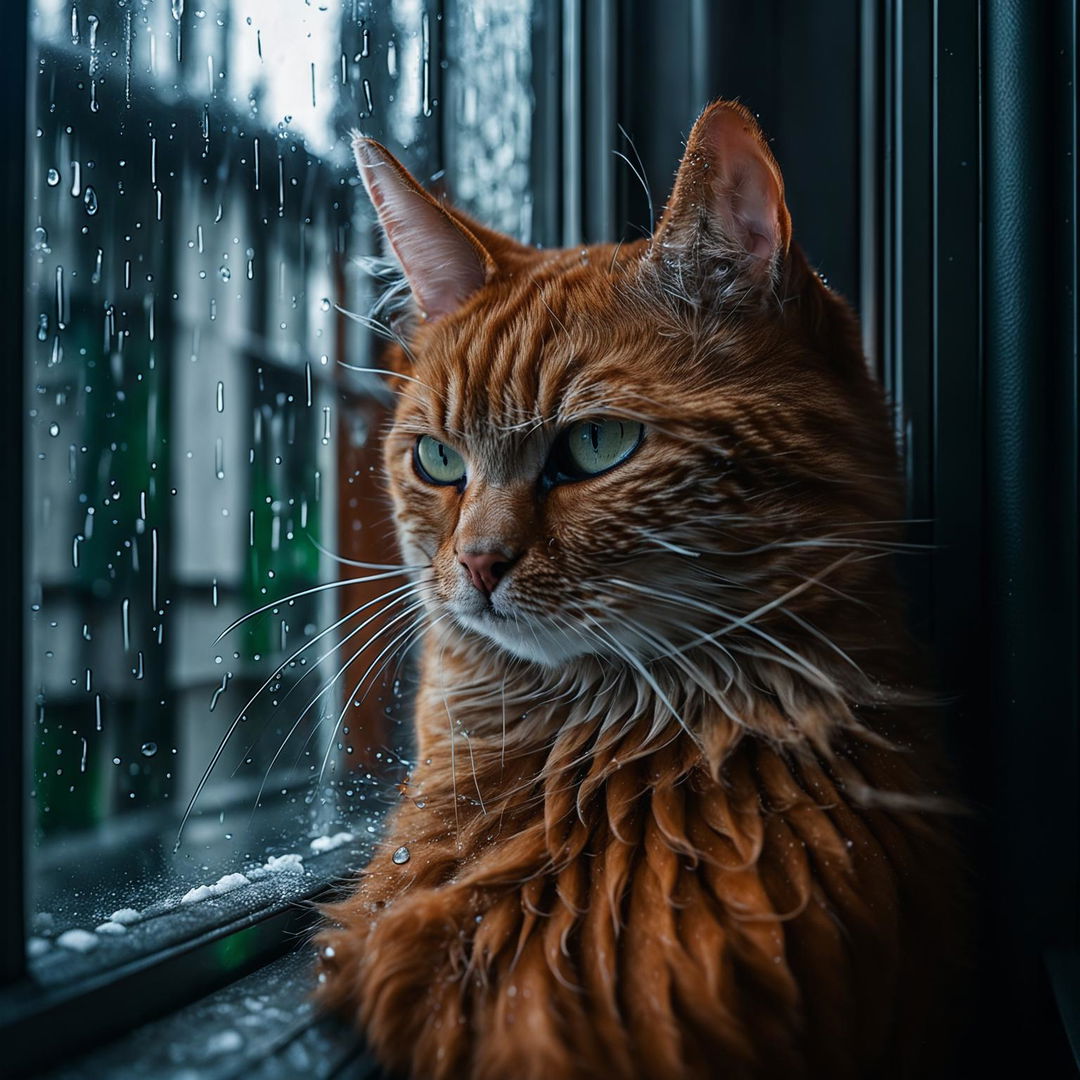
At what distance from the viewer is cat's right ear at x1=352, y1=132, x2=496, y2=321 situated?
1.06 meters

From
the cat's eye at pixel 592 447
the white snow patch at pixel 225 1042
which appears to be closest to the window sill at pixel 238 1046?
the white snow patch at pixel 225 1042

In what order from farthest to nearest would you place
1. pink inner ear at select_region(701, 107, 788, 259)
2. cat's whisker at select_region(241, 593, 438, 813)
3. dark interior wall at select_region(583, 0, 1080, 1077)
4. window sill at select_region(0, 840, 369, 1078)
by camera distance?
cat's whisker at select_region(241, 593, 438, 813), dark interior wall at select_region(583, 0, 1080, 1077), pink inner ear at select_region(701, 107, 788, 259), window sill at select_region(0, 840, 369, 1078)

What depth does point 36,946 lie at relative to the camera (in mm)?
754

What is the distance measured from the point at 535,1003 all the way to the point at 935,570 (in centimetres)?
77

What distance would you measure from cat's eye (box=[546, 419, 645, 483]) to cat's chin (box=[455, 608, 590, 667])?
0.55 ft

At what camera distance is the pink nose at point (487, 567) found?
2.95ft

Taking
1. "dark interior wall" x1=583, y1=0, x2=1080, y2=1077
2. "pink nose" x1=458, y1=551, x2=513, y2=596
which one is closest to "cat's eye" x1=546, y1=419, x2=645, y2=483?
"pink nose" x1=458, y1=551, x2=513, y2=596

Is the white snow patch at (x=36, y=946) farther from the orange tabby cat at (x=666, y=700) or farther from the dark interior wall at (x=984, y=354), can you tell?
the dark interior wall at (x=984, y=354)

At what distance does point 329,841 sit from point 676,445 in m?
0.72

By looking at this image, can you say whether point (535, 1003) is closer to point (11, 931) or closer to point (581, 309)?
point (11, 931)

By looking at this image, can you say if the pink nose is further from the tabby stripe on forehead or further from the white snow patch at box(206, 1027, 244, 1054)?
the white snow patch at box(206, 1027, 244, 1054)

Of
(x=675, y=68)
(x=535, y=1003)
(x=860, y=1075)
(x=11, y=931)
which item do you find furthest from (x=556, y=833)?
(x=675, y=68)

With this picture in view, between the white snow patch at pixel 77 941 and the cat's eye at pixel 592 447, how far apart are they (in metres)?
0.61

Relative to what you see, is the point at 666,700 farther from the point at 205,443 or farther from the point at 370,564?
the point at 205,443
